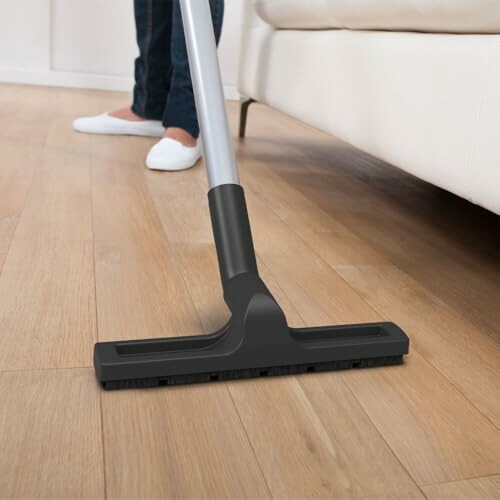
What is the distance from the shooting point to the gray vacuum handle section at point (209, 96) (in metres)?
0.71

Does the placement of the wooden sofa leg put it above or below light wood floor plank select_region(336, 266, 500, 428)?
below

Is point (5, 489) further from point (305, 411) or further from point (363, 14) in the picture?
point (363, 14)

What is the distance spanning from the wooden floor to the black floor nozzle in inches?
0.6

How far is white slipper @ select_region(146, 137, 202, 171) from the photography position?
1466mm

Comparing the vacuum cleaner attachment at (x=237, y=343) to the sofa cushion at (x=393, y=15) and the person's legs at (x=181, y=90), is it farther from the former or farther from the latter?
the person's legs at (x=181, y=90)

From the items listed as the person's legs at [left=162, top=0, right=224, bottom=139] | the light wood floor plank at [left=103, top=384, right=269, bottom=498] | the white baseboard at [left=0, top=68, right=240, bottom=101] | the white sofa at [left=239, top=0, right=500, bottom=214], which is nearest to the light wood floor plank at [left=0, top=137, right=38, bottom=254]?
the person's legs at [left=162, top=0, right=224, bottom=139]

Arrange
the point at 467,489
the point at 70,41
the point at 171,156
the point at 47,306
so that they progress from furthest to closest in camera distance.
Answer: the point at 70,41 < the point at 171,156 < the point at 47,306 < the point at 467,489

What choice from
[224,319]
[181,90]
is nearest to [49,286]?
[224,319]

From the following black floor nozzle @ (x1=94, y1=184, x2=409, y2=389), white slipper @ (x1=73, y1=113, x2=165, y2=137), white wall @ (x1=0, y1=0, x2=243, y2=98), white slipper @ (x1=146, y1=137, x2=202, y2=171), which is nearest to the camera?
black floor nozzle @ (x1=94, y1=184, x2=409, y2=389)

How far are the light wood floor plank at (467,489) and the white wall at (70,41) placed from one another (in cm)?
274

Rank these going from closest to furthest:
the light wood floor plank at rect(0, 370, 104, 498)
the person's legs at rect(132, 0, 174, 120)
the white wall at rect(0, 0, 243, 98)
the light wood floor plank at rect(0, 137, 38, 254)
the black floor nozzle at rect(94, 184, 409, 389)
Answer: the light wood floor plank at rect(0, 370, 104, 498) → the black floor nozzle at rect(94, 184, 409, 389) → the light wood floor plank at rect(0, 137, 38, 254) → the person's legs at rect(132, 0, 174, 120) → the white wall at rect(0, 0, 243, 98)

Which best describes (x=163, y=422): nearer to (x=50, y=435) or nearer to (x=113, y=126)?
(x=50, y=435)

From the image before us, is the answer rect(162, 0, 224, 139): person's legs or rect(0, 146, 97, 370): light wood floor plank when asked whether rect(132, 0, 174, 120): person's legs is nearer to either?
rect(162, 0, 224, 139): person's legs

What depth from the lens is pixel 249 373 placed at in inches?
24.0
